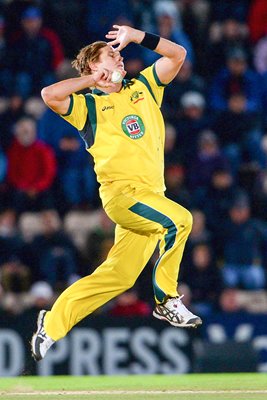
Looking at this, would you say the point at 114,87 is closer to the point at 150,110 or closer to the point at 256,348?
the point at 150,110

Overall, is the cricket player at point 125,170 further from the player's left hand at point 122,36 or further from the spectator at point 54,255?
the spectator at point 54,255

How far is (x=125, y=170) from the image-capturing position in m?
9.11

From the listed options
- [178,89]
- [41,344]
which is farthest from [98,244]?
[41,344]

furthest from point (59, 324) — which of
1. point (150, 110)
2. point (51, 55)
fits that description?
point (51, 55)

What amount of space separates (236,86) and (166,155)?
168 cm

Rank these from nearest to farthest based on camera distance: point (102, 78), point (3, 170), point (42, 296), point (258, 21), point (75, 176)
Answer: point (102, 78) < point (42, 296) < point (75, 176) < point (3, 170) < point (258, 21)

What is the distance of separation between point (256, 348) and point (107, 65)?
4310 mm

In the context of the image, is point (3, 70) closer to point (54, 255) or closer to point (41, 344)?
point (54, 255)

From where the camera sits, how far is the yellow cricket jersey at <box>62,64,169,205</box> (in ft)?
29.9

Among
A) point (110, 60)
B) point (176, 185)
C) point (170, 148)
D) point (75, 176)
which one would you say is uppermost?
point (110, 60)

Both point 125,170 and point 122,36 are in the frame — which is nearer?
point 122,36

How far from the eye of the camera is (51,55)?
1535 centimetres

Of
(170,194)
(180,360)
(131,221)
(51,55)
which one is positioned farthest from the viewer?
(51,55)

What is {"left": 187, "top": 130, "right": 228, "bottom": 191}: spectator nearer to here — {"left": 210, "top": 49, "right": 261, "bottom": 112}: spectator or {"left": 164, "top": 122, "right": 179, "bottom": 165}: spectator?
{"left": 164, "top": 122, "right": 179, "bottom": 165}: spectator
